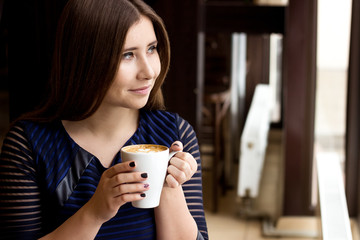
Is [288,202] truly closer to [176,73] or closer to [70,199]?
[176,73]

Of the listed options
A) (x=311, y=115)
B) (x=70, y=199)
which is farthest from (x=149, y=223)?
(x=311, y=115)

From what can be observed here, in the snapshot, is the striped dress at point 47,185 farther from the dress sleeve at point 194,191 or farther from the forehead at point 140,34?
the forehead at point 140,34

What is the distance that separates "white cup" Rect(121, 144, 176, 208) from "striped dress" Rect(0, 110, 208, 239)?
192 millimetres

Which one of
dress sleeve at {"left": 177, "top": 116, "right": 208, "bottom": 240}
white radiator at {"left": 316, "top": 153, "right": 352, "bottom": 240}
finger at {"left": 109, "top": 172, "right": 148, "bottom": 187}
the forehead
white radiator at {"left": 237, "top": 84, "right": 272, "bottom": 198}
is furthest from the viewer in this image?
white radiator at {"left": 237, "top": 84, "right": 272, "bottom": 198}

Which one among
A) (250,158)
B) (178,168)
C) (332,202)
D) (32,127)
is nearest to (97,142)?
(32,127)

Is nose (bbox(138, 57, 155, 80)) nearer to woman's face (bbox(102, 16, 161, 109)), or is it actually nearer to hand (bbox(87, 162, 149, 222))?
woman's face (bbox(102, 16, 161, 109))

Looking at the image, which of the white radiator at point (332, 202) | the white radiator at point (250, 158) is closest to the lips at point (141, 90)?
the white radiator at point (332, 202)

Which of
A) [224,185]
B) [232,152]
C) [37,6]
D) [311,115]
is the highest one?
Result: [37,6]

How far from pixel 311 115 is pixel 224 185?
0.98 m

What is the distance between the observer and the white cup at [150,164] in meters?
0.83

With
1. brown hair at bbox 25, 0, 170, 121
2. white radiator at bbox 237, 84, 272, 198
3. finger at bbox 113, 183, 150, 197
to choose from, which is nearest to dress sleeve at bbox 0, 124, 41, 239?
brown hair at bbox 25, 0, 170, 121

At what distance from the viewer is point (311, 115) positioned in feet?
9.56

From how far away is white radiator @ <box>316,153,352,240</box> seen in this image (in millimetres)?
1299

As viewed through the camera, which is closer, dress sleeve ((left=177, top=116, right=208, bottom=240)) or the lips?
the lips
